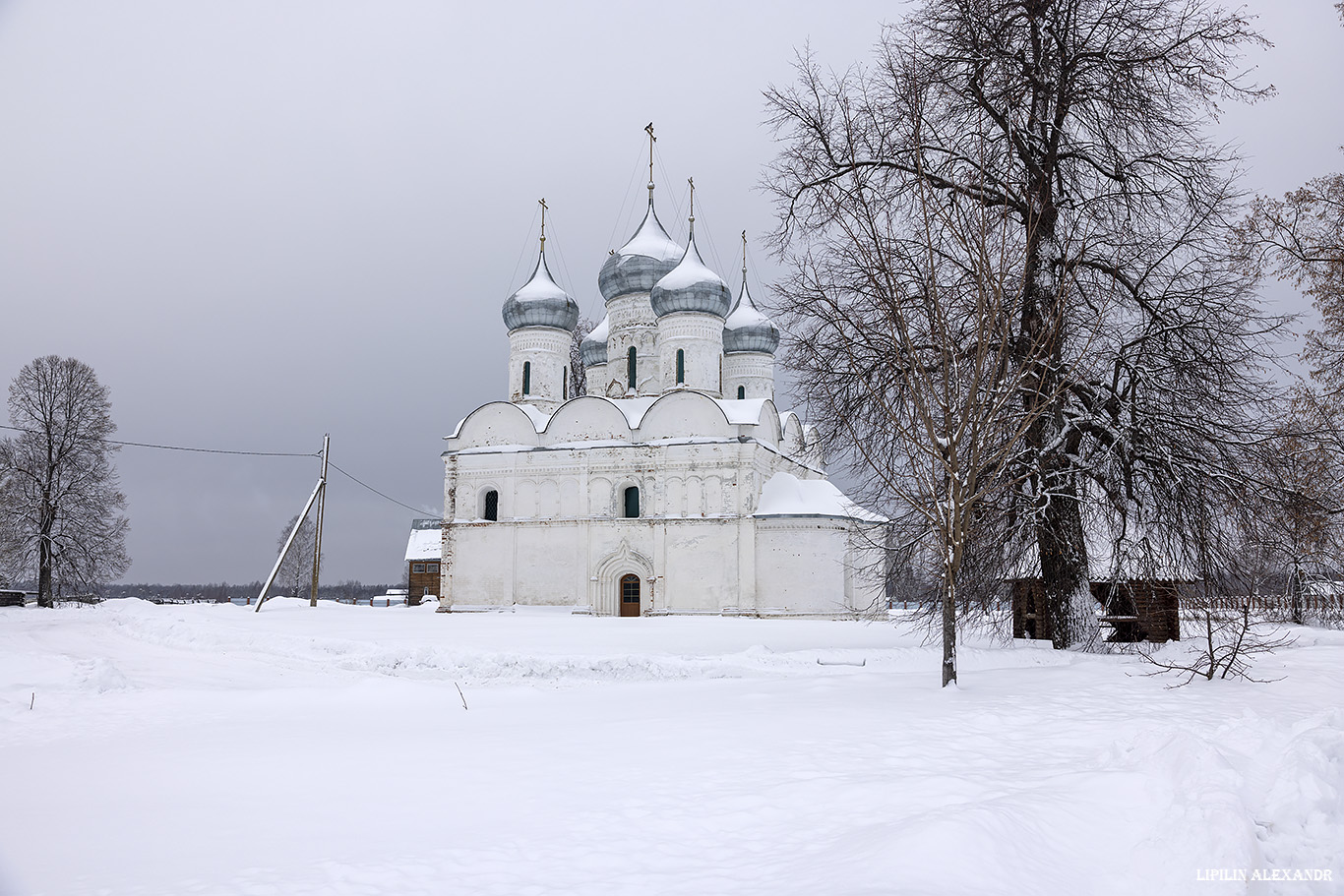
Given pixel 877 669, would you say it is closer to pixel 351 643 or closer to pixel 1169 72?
pixel 1169 72

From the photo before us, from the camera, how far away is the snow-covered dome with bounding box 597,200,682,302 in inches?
1313

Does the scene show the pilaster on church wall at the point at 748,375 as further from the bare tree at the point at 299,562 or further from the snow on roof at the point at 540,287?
the bare tree at the point at 299,562

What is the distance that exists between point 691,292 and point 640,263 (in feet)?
12.4

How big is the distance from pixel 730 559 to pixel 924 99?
17.3 m

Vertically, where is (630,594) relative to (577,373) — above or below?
below

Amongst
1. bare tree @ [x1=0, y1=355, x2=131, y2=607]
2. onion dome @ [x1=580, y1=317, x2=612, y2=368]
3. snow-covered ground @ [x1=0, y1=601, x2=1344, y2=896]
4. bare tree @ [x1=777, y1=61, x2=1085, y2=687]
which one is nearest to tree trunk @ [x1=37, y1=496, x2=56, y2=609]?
bare tree @ [x1=0, y1=355, x2=131, y2=607]

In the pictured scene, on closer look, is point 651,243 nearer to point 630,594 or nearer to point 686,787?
point 630,594

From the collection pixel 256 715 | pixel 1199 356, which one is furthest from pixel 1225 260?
pixel 256 715

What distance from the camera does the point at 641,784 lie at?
4887 mm

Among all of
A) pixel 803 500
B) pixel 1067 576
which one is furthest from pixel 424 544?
pixel 1067 576

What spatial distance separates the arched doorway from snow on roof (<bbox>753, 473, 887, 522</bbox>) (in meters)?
4.75

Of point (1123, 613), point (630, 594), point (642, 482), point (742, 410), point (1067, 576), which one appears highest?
point (742, 410)

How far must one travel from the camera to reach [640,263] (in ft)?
110

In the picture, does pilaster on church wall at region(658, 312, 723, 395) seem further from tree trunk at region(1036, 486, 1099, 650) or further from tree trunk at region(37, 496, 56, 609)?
tree trunk at region(37, 496, 56, 609)
